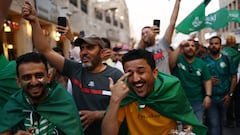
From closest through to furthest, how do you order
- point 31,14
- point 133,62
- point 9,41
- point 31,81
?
point 31,81
point 133,62
point 31,14
point 9,41

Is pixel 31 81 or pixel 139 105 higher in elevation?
pixel 31 81

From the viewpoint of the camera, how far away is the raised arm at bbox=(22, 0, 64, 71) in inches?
126

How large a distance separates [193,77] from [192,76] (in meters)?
0.02

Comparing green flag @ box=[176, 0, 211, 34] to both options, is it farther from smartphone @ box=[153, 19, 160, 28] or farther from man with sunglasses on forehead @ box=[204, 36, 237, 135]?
smartphone @ box=[153, 19, 160, 28]

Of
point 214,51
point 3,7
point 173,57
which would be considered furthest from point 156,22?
point 3,7

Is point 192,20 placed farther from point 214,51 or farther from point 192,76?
point 192,76

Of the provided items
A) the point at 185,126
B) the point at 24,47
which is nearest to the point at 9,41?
the point at 24,47

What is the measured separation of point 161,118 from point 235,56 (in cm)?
465

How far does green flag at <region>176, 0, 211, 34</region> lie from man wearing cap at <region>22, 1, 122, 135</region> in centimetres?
463

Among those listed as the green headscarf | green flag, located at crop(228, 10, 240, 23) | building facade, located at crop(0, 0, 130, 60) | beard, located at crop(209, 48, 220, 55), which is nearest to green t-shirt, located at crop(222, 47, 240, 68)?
beard, located at crop(209, 48, 220, 55)

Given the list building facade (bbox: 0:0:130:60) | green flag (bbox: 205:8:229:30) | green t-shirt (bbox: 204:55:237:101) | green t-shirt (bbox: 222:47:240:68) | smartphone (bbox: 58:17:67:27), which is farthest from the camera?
building facade (bbox: 0:0:130:60)

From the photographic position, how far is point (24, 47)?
14.5 m

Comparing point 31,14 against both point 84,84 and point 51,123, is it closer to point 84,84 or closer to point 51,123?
point 84,84

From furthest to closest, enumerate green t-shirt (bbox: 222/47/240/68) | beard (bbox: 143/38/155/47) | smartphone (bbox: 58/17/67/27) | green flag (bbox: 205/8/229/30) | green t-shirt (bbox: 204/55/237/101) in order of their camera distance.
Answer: green flag (bbox: 205/8/229/30)
green t-shirt (bbox: 222/47/240/68)
green t-shirt (bbox: 204/55/237/101)
beard (bbox: 143/38/155/47)
smartphone (bbox: 58/17/67/27)
